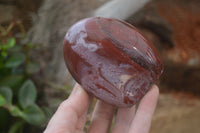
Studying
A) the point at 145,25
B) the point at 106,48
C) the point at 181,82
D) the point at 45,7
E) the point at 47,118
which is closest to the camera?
the point at 106,48

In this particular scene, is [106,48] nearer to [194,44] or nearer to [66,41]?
[66,41]

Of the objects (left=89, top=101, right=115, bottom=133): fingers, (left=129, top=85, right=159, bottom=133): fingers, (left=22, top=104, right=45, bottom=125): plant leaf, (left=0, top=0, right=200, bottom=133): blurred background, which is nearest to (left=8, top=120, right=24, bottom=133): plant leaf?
(left=0, top=0, right=200, bottom=133): blurred background

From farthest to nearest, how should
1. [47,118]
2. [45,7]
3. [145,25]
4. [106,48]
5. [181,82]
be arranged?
[45,7] → [181,82] → [145,25] → [47,118] → [106,48]

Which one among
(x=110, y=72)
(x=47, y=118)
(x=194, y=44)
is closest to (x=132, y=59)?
(x=110, y=72)

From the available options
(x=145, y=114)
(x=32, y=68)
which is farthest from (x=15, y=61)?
(x=145, y=114)

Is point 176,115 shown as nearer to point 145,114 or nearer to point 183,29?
point 183,29

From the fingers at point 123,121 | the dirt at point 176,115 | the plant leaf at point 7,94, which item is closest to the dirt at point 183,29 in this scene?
the dirt at point 176,115

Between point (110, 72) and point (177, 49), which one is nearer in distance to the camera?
point (110, 72)
